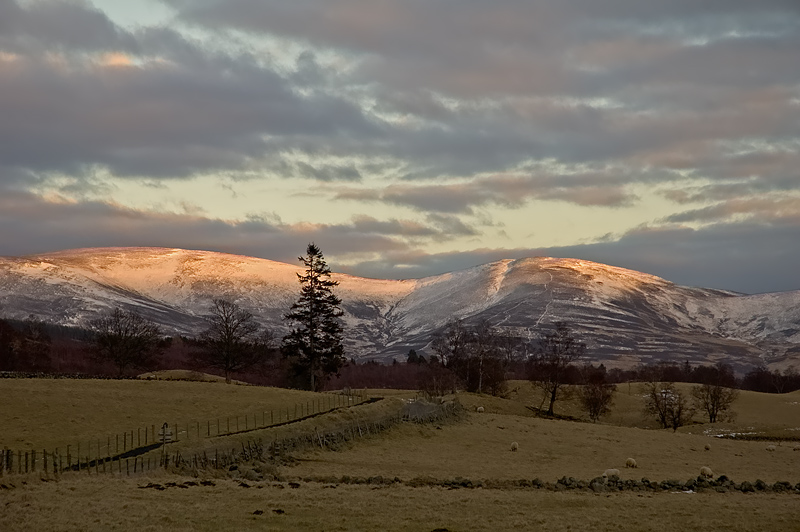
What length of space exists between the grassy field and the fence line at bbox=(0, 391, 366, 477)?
8.81 ft

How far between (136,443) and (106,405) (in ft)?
41.1

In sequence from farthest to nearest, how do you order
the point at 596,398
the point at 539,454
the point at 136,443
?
the point at 596,398
the point at 539,454
the point at 136,443

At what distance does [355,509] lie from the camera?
3045 cm

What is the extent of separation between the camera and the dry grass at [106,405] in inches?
2147

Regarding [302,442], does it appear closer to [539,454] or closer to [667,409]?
[539,454]

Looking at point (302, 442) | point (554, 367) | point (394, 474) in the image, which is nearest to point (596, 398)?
point (554, 367)

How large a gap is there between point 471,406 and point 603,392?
3020 centimetres

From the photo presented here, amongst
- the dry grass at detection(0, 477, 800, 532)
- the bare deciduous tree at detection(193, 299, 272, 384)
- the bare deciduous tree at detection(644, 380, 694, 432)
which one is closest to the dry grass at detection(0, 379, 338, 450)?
the dry grass at detection(0, 477, 800, 532)

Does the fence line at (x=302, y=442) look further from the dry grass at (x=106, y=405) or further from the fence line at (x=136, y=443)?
the dry grass at (x=106, y=405)

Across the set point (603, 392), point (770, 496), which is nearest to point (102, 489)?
point (770, 496)

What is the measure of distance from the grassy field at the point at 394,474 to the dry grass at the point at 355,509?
8cm

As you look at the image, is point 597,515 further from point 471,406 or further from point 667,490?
point 471,406

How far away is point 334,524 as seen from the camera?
2809 centimetres

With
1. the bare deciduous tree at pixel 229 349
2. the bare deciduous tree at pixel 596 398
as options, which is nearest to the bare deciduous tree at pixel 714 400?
the bare deciduous tree at pixel 596 398
